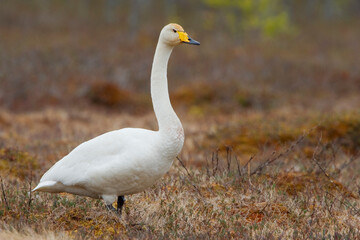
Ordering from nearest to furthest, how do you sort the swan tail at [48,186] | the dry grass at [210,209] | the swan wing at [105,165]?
the swan wing at [105,165] → the dry grass at [210,209] → the swan tail at [48,186]

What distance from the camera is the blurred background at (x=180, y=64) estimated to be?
16.5 meters

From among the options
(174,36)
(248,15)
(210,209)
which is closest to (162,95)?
(174,36)

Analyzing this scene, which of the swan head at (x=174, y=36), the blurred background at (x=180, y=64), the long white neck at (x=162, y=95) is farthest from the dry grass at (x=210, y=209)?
the blurred background at (x=180, y=64)

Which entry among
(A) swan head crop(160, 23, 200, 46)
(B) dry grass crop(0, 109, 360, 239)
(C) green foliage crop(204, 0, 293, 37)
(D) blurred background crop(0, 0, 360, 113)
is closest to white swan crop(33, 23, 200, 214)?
(A) swan head crop(160, 23, 200, 46)

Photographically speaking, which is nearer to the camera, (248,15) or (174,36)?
(174,36)

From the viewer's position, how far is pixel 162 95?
455 centimetres

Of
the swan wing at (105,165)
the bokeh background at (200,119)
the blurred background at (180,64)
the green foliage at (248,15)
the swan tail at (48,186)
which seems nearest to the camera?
the swan wing at (105,165)

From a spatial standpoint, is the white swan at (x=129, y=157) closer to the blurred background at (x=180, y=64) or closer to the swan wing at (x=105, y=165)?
the swan wing at (x=105, y=165)

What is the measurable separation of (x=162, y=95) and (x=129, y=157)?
2.28 feet

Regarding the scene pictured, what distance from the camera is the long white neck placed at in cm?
441

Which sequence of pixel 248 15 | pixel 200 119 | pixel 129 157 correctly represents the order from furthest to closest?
1. pixel 248 15
2. pixel 200 119
3. pixel 129 157

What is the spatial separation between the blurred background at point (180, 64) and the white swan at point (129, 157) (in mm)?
10931

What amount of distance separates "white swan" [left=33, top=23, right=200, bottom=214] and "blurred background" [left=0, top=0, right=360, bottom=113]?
1093cm

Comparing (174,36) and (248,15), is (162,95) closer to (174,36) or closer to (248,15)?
(174,36)
